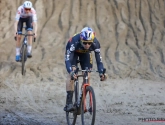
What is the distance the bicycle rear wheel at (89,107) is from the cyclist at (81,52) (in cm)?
36

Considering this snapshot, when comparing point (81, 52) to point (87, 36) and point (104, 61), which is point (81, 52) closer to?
point (87, 36)

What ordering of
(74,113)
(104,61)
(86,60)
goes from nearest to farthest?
(74,113)
(86,60)
(104,61)

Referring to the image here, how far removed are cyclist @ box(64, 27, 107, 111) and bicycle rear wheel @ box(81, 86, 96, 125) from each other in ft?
1.19

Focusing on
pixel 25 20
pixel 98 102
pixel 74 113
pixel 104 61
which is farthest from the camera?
pixel 104 61

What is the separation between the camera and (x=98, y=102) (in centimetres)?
1102

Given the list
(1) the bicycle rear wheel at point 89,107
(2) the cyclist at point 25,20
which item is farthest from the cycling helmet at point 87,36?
(2) the cyclist at point 25,20

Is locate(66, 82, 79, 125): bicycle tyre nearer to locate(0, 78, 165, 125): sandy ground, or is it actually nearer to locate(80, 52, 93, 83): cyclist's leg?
locate(0, 78, 165, 125): sandy ground

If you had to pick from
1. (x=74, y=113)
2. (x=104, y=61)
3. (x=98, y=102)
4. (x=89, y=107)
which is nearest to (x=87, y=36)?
(x=89, y=107)

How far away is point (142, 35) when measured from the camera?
15.9 meters

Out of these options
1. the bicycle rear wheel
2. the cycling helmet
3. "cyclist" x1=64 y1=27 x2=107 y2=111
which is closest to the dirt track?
the bicycle rear wheel

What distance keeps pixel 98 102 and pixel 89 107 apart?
10.4 ft

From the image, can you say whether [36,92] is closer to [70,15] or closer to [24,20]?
[24,20]

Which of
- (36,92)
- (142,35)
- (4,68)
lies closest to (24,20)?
(4,68)

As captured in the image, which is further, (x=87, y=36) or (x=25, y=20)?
(x=25, y=20)
